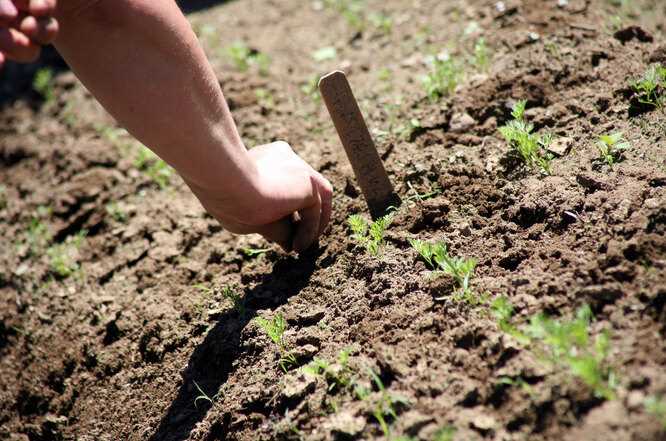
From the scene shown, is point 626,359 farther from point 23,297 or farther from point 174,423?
point 23,297

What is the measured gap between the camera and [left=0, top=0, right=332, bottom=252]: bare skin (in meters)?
1.85

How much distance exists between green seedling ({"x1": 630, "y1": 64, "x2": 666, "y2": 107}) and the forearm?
5.83 ft

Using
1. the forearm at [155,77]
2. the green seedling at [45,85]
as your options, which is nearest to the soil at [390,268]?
the forearm at [155,77]

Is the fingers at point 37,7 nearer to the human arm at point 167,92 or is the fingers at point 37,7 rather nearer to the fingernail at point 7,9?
the fingernail at point 7,9

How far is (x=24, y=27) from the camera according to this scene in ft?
5.06

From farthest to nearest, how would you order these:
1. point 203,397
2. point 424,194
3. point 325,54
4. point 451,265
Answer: point 325,54
point 424,194
point 203,397
point 451,265

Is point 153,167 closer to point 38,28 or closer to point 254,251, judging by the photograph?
point 254,251

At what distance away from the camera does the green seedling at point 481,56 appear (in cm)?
318

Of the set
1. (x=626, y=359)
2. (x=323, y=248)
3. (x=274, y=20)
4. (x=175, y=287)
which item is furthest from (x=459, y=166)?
(x=274, y=20)

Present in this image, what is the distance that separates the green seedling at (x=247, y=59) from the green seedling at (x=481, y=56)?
4.99ft

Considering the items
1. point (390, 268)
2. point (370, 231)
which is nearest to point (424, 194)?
point (370, 231)

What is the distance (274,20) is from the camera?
16.0 feet

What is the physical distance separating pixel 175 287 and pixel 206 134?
1.03 meters

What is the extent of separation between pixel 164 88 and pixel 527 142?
1.51 metres
